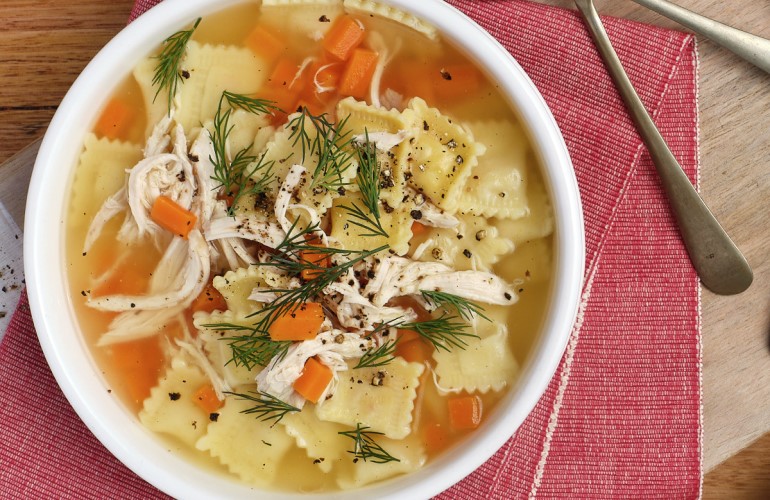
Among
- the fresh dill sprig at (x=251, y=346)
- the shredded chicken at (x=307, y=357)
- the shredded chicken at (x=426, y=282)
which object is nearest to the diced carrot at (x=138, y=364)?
the fresh dill sprig at (x=251, y=346)

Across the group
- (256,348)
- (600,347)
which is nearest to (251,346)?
(256,348)

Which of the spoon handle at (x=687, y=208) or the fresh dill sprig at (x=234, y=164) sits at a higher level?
the spoon handle at (x=687, y=208)

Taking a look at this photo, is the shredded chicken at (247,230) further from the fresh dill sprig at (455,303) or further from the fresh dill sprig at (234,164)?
the fresh dill sprig at (455,303)

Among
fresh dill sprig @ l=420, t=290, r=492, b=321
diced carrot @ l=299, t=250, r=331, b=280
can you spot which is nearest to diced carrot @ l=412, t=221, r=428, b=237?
fresh dill sprig @ l=420, t=290, r=492, b=321

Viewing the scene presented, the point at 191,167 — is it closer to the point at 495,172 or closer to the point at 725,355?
the point at 495,172

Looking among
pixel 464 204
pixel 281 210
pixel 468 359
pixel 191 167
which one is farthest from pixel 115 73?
pixel 468 359

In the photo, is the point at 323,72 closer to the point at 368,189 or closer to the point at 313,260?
the point at 368,189
